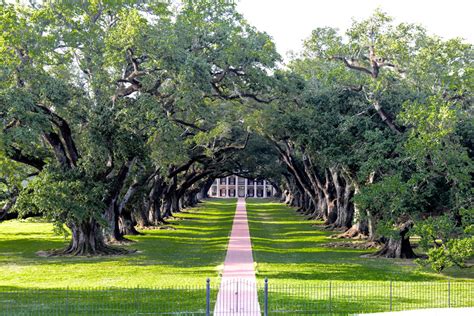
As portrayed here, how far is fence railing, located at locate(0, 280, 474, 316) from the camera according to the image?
20.8 meters

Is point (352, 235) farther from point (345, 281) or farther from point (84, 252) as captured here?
point (345, 281)

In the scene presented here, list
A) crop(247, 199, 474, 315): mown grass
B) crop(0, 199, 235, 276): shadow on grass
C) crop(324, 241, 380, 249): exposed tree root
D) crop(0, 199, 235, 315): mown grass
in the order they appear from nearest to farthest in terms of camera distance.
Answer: crop(247, 199, 474, 315): mown grass
crop(0, 199, 235, 315): mown grass
crop(0, 199, 235, 276): shadow on grass
crop(324, 241, 380, 249): exposed tree root

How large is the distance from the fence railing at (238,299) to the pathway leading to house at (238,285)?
0.03 meters

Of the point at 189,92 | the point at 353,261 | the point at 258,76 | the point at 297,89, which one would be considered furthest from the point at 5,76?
the point at 353,261

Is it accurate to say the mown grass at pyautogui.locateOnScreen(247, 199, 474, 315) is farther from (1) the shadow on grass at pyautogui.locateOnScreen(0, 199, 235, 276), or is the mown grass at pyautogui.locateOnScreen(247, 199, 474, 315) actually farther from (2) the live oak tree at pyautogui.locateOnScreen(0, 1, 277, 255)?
(2) the live oak tree at pyautogui.locateOnScreen(0, 1, 277, 255)

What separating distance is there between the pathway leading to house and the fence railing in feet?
0.10

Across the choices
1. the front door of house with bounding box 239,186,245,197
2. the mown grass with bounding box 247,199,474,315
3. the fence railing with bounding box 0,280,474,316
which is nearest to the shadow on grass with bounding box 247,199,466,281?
the mown grass with bounding box 247,199,474,315

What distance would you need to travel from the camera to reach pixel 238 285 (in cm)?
2523

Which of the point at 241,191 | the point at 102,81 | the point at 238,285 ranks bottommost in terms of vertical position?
the point at 238,285

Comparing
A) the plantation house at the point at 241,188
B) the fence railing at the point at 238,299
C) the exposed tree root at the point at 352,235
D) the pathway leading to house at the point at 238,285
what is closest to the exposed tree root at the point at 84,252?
the pathway leading to house at the point at 238,285

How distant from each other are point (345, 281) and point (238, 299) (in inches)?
290

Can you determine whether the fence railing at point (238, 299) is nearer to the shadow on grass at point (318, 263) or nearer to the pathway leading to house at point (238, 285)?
the pathway leading to house at point (238, 285)

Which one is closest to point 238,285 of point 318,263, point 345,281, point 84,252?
point 345,281

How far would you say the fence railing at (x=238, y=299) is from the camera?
819 inches
